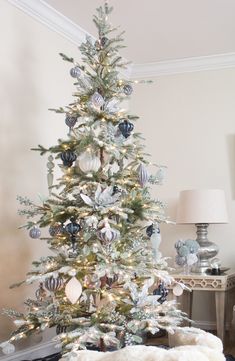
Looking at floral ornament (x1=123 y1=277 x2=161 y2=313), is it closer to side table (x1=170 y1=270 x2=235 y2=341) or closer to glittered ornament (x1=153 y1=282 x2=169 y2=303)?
glittered ornament (x1=153 y1=282 x2=169 y2=303)

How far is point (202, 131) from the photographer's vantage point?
4555 mm

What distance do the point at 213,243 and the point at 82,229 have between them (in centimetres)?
191

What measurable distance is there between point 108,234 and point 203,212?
5.67 ft

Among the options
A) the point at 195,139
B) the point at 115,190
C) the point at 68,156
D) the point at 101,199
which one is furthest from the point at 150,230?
the point at 195,139

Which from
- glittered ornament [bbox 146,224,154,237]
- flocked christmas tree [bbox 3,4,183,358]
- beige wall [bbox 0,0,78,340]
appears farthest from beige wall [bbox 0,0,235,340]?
glittered ornament [bbox 146,224,154,237]

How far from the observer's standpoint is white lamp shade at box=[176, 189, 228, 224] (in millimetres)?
3938

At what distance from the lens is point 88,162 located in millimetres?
2566

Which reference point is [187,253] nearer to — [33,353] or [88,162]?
[33,353]

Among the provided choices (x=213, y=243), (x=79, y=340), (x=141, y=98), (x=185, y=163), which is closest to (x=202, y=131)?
(x=185, y=163)

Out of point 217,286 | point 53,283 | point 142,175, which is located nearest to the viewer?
point 53,283

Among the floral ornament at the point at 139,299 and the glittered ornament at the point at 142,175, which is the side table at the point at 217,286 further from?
the glittered ornament at the point at 142,175

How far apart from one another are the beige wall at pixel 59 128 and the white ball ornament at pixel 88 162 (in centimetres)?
78

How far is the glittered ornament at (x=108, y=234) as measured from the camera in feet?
7.88

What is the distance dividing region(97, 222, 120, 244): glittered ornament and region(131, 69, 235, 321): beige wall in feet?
7.06
